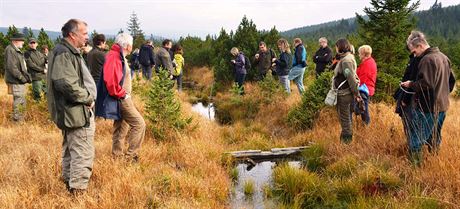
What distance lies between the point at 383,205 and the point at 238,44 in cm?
1020

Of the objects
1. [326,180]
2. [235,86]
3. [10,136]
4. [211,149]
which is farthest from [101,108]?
[235,86]

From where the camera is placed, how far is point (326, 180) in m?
4.93

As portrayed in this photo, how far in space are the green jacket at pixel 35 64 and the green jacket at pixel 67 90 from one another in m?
5.40

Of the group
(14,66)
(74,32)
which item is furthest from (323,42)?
(14,66)

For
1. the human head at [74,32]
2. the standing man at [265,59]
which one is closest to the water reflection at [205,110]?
the standing man at [265,59]

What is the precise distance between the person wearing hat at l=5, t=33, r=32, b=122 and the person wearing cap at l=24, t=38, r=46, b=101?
74 centimetres

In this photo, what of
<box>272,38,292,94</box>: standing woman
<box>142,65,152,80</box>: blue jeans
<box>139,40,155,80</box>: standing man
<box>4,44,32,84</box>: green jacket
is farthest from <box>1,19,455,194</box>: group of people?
<box>142,65,152,80</box>: blue jeans

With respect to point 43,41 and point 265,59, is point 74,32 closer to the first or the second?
point 265,59

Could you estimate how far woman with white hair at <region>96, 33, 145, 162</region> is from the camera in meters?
4.49

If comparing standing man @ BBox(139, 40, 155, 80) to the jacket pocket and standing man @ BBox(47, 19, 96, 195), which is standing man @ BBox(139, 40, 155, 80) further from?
the jacket pocket

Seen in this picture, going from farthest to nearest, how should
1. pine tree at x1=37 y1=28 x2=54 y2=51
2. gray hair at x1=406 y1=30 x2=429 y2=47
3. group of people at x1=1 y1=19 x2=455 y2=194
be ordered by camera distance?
pine tree at x1=37 y1=28 x2=54 y2=51, gray hair at x1=406 y1=30 x2=429 y2=47, group of people at x1=1 y1=19 x2=455 y2=194

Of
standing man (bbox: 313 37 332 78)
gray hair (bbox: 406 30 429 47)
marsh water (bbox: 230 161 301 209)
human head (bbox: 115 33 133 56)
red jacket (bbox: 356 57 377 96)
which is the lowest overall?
marsh water (bbox: 230 161 301 209)

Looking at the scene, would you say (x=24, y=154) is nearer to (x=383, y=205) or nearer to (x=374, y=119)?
(x=383, y=205)

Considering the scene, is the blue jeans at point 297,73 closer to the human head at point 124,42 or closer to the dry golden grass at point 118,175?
the dry golden grass at point 118,175
